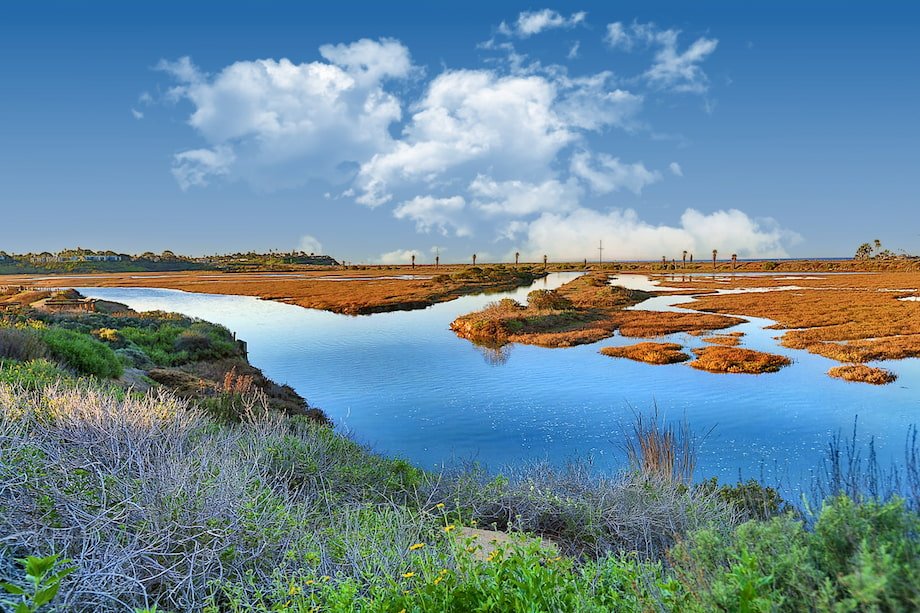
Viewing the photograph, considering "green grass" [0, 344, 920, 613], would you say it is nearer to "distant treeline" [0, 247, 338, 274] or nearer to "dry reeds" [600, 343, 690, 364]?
"dry reeds" [600, 343, 690, 364]

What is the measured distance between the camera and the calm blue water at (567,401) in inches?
611

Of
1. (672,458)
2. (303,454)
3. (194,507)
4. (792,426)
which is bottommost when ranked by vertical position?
(792,426)

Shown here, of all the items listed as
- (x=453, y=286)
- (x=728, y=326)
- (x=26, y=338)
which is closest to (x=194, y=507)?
(x=26, y=338)

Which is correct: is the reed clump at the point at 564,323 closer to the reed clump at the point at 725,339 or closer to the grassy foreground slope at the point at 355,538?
the reed clump at the point at 725,339

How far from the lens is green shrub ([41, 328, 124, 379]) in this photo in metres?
15.0

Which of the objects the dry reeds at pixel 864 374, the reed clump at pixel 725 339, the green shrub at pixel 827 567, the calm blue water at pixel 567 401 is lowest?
the calm blue water at pixel 567 401

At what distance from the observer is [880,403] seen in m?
19.7

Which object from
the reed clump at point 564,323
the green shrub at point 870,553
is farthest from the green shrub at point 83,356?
the reed clump at point 564,323

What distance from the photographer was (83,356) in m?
15.2

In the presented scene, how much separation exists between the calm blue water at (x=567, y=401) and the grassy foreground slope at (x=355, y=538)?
153 inches

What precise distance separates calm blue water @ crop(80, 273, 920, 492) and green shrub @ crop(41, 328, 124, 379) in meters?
6.92

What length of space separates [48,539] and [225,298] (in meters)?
68.6

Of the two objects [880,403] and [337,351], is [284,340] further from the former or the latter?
[880,403]

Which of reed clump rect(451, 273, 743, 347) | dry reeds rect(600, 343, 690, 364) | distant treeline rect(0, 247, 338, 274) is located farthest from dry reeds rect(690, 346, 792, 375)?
distant treeline rect(0, 247, 338, 274)
